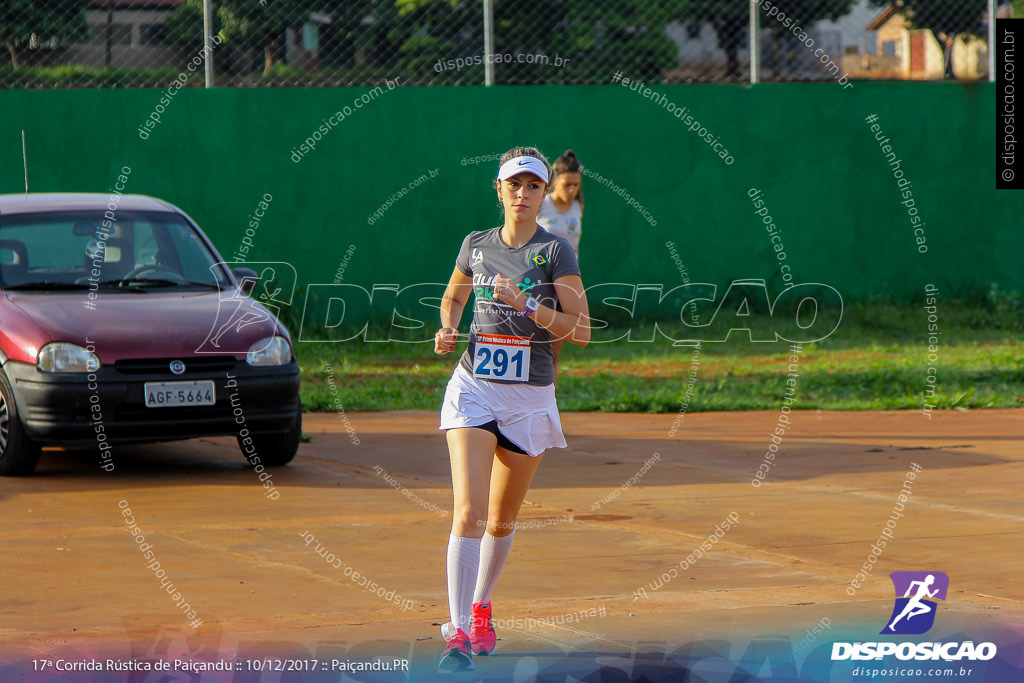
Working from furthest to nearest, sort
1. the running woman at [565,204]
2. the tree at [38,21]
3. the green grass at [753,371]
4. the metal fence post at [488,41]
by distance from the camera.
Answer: the metal fence post at [488,41] → the tree at [38,21] → the green grass at [753,371] → the running woman at [565,204]

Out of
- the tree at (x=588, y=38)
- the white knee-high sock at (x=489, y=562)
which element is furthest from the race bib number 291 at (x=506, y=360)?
the tree at (x=588, y=38)

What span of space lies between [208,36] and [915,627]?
440 inches

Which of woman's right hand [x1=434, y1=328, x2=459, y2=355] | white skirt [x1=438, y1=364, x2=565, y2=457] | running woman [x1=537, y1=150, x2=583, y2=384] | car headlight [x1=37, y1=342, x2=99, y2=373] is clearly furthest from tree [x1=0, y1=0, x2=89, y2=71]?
white skirt [x1=438, y1=364, x2=565, y2=457]

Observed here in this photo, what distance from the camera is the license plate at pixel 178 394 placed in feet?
26.0

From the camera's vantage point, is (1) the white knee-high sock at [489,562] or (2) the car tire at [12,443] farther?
(2) the car tire at [12,443]

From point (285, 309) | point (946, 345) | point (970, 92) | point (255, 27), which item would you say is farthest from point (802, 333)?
point (255, 27)

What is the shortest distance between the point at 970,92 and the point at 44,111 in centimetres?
1066

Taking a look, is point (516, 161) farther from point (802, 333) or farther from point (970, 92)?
point (970, 92)

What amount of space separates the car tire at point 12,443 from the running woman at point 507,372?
3.87m

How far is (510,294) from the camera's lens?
4.96 m

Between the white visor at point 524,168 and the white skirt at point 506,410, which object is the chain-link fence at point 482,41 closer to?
the white visor at point 524,168

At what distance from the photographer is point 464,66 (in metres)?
15.2

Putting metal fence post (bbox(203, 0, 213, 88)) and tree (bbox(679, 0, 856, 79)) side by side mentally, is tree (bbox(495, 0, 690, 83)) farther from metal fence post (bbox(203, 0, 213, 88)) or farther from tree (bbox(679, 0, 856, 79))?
→ metal fence post (bbox(203, 0, 213, 88))

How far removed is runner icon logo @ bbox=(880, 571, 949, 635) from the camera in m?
5.14
